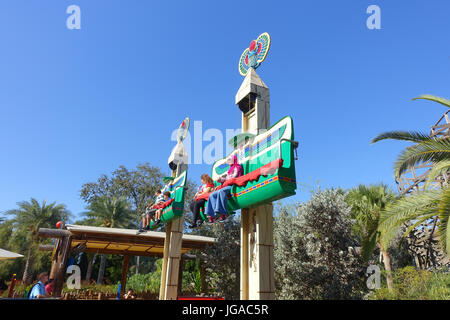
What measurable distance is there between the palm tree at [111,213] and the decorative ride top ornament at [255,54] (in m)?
24.4

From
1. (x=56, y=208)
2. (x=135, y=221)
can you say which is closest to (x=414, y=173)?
(x=135, y=221)

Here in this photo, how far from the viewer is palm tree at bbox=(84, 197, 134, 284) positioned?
95.5 feet

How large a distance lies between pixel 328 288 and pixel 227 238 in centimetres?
622

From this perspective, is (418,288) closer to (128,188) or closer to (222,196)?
Answer: (222,196)

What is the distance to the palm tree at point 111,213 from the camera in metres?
29.1

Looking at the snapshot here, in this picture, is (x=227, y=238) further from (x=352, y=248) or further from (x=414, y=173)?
(x=414, y=173)

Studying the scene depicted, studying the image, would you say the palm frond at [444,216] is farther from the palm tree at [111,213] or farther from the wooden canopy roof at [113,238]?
the palm tree at [111,213]

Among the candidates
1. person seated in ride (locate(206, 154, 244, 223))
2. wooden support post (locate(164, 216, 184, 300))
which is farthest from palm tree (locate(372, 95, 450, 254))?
wooden support post (locate(164, 216, 184, 300))

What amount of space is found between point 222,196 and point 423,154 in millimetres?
5208

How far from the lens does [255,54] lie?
8.37m

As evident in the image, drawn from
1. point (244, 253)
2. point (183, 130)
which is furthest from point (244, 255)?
point (183, 130)

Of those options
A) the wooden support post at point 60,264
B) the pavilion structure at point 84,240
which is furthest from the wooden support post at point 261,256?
the wooden support post at point 60,264

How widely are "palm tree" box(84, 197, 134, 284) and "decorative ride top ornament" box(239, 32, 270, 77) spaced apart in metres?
24.4

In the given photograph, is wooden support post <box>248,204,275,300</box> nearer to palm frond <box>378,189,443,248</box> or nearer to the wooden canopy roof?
palm frond <box>378,189,443,248</box>
